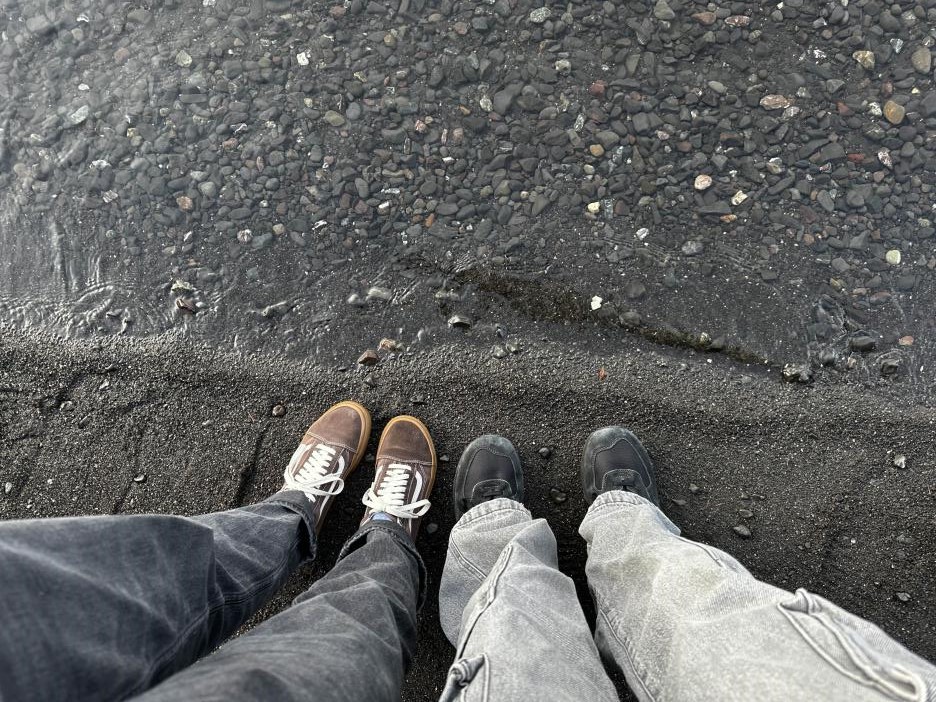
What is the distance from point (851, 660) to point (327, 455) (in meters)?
1.45

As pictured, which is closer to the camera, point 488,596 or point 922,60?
point 488,596

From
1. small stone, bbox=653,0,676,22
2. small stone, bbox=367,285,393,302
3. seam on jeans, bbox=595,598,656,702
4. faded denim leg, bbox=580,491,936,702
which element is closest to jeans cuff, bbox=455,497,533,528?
faded denim leg, bbox=580,491,936,702

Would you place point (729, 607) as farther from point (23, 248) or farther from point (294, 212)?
point (23, 248)

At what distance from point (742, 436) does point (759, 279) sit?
0.54 m

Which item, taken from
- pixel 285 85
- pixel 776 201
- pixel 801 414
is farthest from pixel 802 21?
pixel 285 85

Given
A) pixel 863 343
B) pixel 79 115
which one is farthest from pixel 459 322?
pixel 79 115

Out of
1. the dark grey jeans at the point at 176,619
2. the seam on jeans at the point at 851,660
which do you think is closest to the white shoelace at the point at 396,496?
the dark grey jeans at the point at 176,619

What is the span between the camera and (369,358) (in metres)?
1.95

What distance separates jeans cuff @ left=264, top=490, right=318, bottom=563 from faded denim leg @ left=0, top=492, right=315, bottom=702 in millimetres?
298

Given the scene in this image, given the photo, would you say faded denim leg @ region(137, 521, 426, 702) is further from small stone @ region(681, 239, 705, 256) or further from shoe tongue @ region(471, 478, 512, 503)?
small stone @ region(681, 239, 705, 256)

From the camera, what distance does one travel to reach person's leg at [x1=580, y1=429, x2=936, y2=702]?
932 mm

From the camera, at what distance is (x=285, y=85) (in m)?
2.11

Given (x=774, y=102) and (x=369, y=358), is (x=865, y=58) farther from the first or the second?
(x=369, y=358)

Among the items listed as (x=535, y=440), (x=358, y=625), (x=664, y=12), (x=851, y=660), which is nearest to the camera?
(x=851, y=660)
